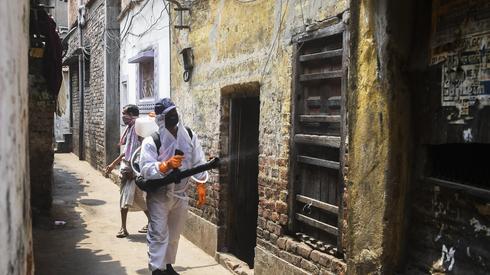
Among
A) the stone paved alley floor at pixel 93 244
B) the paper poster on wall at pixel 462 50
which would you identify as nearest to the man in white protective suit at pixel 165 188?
the stone paved alley floor at pixel 93 244

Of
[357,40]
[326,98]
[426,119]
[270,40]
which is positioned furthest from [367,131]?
[270,40]

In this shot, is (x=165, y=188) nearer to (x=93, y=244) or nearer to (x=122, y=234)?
(x=93, y=244)

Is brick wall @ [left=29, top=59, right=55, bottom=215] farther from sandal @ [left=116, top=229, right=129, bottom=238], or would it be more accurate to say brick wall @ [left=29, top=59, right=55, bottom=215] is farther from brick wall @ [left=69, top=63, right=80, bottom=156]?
brick wall @ [left=69, top=63, right=80, bottom=156]

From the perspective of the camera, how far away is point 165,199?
16.3 ft

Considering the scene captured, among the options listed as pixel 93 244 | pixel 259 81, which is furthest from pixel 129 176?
pixel 259 81

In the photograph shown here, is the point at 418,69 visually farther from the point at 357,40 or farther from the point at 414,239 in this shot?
the point at 414,239

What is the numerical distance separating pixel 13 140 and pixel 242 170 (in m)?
4.31

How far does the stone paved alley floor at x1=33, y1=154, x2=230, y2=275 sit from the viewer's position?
5.53 meters

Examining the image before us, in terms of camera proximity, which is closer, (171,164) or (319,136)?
(319,136)

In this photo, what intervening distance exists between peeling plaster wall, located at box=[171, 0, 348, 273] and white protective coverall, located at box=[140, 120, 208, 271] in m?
0.83

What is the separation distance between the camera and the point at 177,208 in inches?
203

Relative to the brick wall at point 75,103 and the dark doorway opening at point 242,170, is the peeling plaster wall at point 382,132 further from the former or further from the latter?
the brick wall at point 75,103

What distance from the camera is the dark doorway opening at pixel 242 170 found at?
5.84 metres

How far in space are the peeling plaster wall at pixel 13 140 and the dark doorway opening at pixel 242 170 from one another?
395 centimetres
